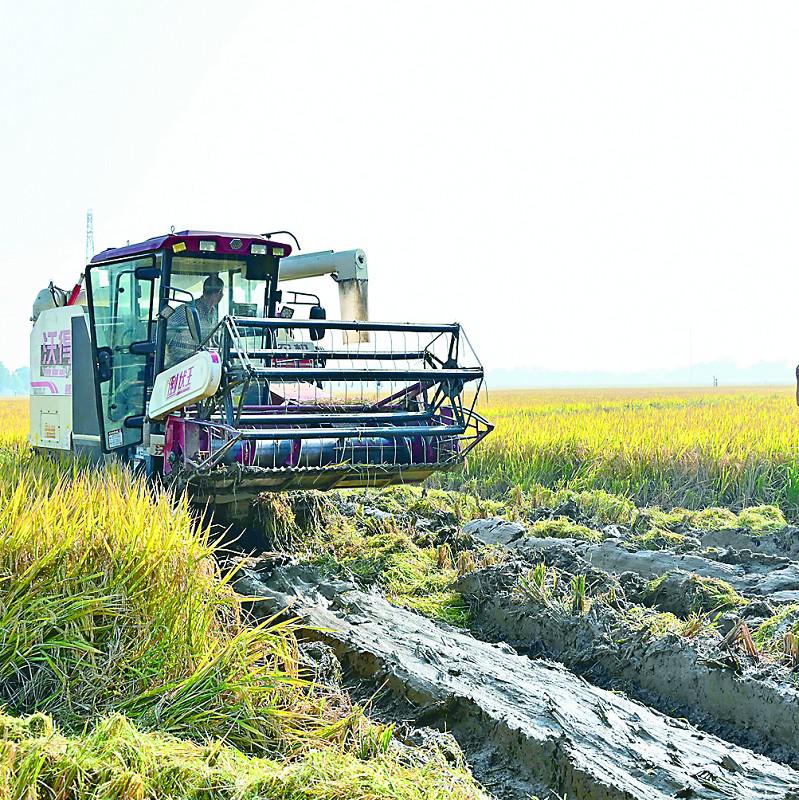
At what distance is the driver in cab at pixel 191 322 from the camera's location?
8922 millimetres

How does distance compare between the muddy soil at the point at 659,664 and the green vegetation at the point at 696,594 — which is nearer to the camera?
the muddy soil at the point at 659,664

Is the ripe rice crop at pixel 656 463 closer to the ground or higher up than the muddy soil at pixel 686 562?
higher up

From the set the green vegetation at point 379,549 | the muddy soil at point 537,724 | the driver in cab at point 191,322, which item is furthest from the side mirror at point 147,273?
the muddy soil at point 537,724

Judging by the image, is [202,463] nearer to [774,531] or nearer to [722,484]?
[774,531]

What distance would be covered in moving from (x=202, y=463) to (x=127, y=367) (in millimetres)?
2079

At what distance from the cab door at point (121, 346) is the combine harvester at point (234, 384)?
13 mm

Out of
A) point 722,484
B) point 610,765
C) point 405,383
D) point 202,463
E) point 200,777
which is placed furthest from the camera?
point 722,484

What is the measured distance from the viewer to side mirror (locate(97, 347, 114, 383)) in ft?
30.5

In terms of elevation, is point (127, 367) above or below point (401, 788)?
above

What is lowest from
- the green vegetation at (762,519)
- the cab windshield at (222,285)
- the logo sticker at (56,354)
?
the green vegetation at (762,519)

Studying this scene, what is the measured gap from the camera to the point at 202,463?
7.66 metres

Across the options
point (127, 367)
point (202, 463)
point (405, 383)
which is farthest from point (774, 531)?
point (127, 367)

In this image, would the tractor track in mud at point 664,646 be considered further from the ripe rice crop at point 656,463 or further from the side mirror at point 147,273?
the ripe rice crop at point 656,463

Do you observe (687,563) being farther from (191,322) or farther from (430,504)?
(191,322)
